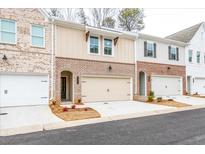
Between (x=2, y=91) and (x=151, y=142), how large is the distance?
9.88 meters

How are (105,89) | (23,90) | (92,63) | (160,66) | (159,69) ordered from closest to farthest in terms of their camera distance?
(23,90)
(92,63)
(105,89)
(159,69)
(160,66)

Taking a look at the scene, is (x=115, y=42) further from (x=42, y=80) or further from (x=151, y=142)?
(x=151, y=142)

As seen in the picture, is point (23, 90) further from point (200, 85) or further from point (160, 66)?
point (200, 85)

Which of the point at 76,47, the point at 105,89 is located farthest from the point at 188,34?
the point at 76,47

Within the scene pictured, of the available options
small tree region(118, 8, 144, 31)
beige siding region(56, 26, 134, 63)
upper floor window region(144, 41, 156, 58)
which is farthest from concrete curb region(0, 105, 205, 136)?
small tree region(118, 8, 144, 31)

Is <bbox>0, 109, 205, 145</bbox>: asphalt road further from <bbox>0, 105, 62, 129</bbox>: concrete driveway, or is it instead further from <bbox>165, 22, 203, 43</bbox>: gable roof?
<bbox>165, 22, 203, 43</bbox>: gable roof

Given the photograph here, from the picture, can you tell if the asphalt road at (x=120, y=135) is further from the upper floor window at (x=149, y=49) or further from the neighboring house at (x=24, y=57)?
the upper floor window at (x=149, y=49)

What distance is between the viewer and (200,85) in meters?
23.0

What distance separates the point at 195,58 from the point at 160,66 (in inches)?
251

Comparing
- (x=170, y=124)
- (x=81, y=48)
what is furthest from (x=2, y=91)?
(x=170, y=124)

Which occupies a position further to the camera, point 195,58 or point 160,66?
point 195,58

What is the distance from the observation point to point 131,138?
A: 6.09 metres

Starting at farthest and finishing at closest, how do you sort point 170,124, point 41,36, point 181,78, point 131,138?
point 181,78, point 41,36, point 170,124, point 131,138

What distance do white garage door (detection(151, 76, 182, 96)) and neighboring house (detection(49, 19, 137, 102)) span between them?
3.07 metres
